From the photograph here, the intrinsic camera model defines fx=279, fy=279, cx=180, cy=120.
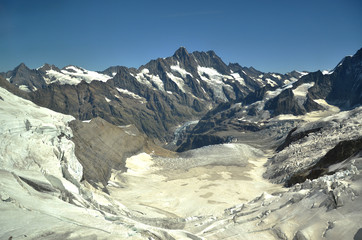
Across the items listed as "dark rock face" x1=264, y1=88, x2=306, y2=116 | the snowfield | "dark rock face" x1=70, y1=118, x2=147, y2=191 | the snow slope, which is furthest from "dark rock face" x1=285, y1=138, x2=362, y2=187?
"dark rock face" x1=264, y1=88, x2=306, y2=116

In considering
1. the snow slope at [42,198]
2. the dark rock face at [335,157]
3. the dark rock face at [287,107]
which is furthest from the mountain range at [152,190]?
the dark rock face at [287,107]

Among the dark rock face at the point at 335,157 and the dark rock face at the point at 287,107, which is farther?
the dark rock face at the point at 287,107

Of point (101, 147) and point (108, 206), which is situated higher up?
point (101, 147)

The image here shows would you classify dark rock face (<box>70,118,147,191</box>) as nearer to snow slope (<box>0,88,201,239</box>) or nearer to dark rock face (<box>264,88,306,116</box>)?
snow slope (<box>0,88,201,239</box>)

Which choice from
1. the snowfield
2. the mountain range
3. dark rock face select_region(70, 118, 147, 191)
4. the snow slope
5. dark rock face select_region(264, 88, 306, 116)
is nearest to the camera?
the snow slope

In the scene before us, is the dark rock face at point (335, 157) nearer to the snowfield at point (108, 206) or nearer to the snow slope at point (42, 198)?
the snowfield at point (108, 206)

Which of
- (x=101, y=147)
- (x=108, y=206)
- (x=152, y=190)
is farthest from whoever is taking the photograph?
(x=101, y=147)

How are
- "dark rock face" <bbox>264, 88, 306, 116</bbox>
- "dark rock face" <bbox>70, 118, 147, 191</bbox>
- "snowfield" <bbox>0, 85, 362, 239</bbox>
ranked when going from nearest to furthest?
"snowfield" <bbox>0, 85, 362, 239</bbox>
"dark rock face" <bbox>70, 118, 147, 191</bbox>
"dark rock face" <bbox>264, 88, 306, 116</bbox>

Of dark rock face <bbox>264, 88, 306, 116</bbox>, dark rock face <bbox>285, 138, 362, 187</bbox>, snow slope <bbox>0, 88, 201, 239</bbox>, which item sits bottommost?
dark rock face <bbox>285, 138, 362, 187</bbox>

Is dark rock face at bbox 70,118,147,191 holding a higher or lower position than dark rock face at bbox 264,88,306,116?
lower

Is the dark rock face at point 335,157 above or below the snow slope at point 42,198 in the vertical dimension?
below

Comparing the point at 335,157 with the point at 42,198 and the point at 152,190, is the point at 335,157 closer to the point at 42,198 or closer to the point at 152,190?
the point at 152,190

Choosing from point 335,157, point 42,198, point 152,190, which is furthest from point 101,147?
point 42,198
